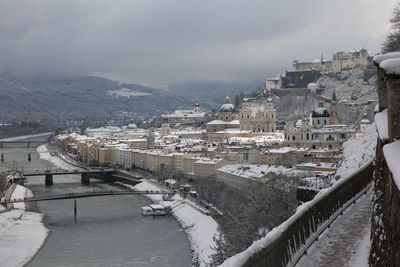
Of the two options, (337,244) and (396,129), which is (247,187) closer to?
(337,244)

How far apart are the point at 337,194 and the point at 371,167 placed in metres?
2.20

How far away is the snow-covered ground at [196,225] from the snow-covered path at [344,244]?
31.5 ft

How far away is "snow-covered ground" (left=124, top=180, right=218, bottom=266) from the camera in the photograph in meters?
18.6

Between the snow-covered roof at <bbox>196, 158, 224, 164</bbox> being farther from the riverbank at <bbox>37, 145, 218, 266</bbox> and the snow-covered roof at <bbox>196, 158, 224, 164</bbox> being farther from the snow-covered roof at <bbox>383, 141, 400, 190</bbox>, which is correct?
the snow-covered roof at <bbox>383, 141, 400, 190</bbox>

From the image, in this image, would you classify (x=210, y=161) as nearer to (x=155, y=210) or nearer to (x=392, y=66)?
(x=155, y=210)

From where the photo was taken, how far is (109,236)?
21.5 metres

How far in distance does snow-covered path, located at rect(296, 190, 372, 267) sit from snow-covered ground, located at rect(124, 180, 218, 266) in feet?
31.5

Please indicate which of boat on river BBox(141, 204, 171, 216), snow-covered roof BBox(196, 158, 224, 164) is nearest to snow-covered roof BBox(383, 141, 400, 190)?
boat on river BBox(141, 204, 171, 216)

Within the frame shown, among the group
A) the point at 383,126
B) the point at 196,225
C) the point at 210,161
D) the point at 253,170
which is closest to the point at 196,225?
the point at 196,225

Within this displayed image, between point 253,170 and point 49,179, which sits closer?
point 253,170

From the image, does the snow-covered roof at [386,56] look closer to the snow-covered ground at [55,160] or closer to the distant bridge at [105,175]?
the distant bridge at [105,175]

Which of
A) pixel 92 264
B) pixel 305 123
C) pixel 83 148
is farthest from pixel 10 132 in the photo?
pixel 92 264

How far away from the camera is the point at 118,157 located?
5812 centimetres

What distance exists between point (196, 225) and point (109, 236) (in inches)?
133
